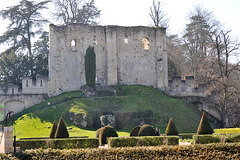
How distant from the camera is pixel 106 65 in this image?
4700 cm

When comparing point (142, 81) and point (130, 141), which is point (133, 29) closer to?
point (142, 81)

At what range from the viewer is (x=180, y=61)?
5572 cm

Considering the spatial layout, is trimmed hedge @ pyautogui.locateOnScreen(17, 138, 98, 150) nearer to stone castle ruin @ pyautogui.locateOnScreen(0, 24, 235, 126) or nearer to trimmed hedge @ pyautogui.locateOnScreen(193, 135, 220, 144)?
trimmed hedge @ pyautogui.locateOnScreen(193, 135, 220, 144)

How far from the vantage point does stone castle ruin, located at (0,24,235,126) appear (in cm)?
4550

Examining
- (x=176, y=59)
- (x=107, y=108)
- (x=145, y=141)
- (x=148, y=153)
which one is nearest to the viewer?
(x=148, y=153)

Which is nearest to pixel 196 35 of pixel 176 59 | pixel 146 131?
pixel 176 59

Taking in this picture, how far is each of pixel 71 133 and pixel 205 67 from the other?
1862cm

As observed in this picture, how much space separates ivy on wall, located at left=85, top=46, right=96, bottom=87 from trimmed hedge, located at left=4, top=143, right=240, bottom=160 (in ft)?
83.6

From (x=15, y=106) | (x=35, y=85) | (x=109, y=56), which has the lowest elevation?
(x=15, y=106)

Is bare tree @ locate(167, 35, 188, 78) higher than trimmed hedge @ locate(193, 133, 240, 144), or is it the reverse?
bare tree @ locate(167, 35, 188, 78)

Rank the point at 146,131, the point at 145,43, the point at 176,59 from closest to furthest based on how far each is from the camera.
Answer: the point at 146,131, the point at 145,43, the point at 176,59

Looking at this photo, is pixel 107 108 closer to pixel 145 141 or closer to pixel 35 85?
pixel 35 85

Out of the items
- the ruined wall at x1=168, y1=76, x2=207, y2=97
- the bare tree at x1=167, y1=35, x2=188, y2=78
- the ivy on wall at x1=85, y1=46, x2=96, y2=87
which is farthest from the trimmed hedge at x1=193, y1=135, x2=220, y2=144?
the bare tree at x1=167, y1=35, x2=188, y2=78

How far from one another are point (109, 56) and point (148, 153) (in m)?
27.6
